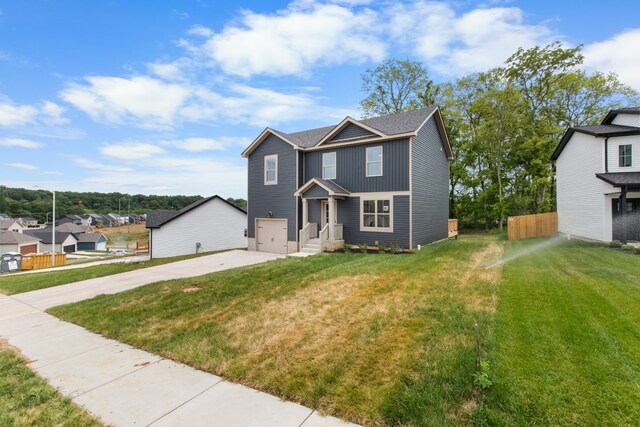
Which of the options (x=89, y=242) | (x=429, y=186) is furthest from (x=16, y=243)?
(x=429, y=186)

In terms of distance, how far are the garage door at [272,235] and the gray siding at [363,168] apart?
3152 mm

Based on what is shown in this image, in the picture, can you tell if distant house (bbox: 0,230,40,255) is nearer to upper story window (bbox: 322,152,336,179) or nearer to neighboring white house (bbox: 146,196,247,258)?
neighboring white house (bbox: 146,196,247,258)

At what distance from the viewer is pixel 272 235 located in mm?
16250

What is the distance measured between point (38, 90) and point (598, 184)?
29.9 metres

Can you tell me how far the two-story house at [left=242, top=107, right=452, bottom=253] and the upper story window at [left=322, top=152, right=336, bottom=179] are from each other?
0.05 m

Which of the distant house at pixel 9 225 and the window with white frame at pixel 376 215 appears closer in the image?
the window with white frame at pixel 376 215

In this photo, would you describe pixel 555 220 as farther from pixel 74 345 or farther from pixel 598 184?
pixel 74 345

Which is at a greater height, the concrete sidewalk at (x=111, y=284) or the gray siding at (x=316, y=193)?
the gray siding at (x=316, y=193)

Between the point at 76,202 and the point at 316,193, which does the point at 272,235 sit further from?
the point at 76,202

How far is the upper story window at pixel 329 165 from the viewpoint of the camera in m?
14.7

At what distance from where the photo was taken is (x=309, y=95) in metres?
19.7

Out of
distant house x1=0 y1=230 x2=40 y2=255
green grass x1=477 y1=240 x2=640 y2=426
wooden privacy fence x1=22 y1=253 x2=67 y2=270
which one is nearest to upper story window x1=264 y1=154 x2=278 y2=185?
green grass x1=477 y1=240 x2=640 y2=426

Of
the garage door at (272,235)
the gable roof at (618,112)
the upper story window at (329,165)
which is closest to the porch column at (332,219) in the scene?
the upper story window at (329,165)

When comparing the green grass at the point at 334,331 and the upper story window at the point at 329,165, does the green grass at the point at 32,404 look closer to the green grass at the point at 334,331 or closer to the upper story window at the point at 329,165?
the green grass at the point at 334,331
